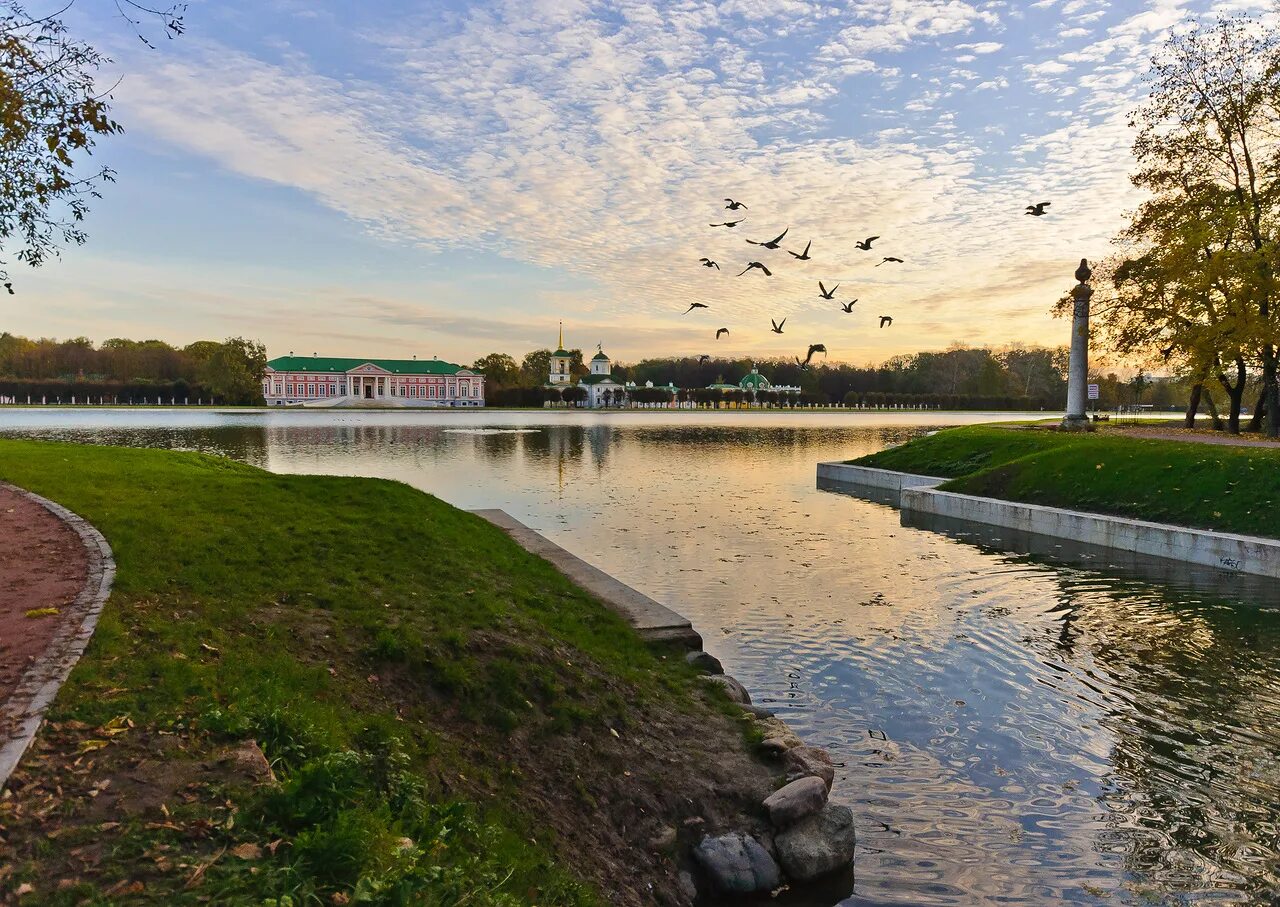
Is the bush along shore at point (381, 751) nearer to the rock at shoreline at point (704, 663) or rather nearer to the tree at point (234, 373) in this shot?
the rock at shoreline at point (704, 663)

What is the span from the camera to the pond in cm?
616

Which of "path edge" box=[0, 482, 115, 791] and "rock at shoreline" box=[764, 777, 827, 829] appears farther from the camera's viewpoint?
"rock at shoreline" box=[764, 777, 827, 829]

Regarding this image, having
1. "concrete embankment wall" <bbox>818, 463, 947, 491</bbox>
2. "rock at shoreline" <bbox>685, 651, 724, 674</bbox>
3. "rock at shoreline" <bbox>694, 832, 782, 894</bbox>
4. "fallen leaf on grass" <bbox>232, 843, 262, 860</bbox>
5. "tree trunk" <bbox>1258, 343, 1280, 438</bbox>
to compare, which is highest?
"tree trunk" <bbox>1258, 343, 1280, 438</bbox>

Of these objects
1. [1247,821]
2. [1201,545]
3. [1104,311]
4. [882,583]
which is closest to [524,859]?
[1247,821]

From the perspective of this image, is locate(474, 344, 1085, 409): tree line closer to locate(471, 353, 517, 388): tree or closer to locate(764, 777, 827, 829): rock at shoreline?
locate(471, 353, 517, 388): tree

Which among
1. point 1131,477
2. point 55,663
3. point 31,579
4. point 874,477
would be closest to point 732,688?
point 55,663

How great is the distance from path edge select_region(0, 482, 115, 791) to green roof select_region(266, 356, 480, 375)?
474 ft

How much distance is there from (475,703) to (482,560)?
4.61m

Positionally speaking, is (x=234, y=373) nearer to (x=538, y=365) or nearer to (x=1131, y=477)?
(x=538, y=365)

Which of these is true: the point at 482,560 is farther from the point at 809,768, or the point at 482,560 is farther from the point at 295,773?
the point at 295,773

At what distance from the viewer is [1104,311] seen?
1276 inches

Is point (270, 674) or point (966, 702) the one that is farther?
point (966, 702)

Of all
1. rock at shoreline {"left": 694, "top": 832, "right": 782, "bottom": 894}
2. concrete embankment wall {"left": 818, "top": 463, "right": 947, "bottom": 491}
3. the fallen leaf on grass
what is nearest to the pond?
rock at shoreline {"left": 694, "top": 832, "right": 782, "bottom": 894}

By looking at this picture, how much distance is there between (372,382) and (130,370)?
37896mm
